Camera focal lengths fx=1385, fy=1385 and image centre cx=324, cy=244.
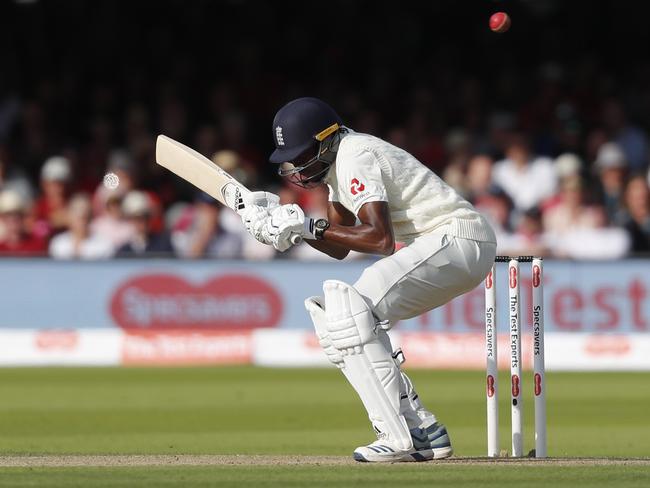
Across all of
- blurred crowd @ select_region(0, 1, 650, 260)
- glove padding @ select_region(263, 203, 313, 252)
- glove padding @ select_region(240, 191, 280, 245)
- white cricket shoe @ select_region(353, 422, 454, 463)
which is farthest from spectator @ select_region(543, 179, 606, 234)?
glove padding @ select_region(263, 203, 313, 252)

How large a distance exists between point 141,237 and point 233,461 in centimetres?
600

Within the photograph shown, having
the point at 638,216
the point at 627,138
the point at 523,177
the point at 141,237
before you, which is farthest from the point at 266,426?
the point at 627,138

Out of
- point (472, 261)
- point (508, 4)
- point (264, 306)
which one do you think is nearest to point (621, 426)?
point (472, 261)

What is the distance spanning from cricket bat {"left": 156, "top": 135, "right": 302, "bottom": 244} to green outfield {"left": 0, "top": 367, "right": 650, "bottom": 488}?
3.41 feet

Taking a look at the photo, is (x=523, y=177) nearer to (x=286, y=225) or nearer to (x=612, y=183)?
(x=612, y=183)

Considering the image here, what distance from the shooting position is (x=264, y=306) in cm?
1109

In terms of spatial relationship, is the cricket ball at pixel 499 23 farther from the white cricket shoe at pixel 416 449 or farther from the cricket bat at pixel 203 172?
the white cricket shoe at pixel 416 449

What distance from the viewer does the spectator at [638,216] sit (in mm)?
11320

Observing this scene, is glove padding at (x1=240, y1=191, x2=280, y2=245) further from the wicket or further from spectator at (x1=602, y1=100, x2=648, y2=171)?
spectator at (x1=602, y1=100, x2=648, y2=171)

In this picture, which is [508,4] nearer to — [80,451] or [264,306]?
[264,306]

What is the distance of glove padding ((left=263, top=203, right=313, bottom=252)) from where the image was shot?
5094mm

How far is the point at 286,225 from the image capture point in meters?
5.09

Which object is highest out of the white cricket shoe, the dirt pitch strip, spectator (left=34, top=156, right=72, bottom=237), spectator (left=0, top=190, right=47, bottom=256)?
spectator (left=34, top=156, right=72, bottom=237)

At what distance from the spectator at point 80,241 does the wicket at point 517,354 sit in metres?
6.32
